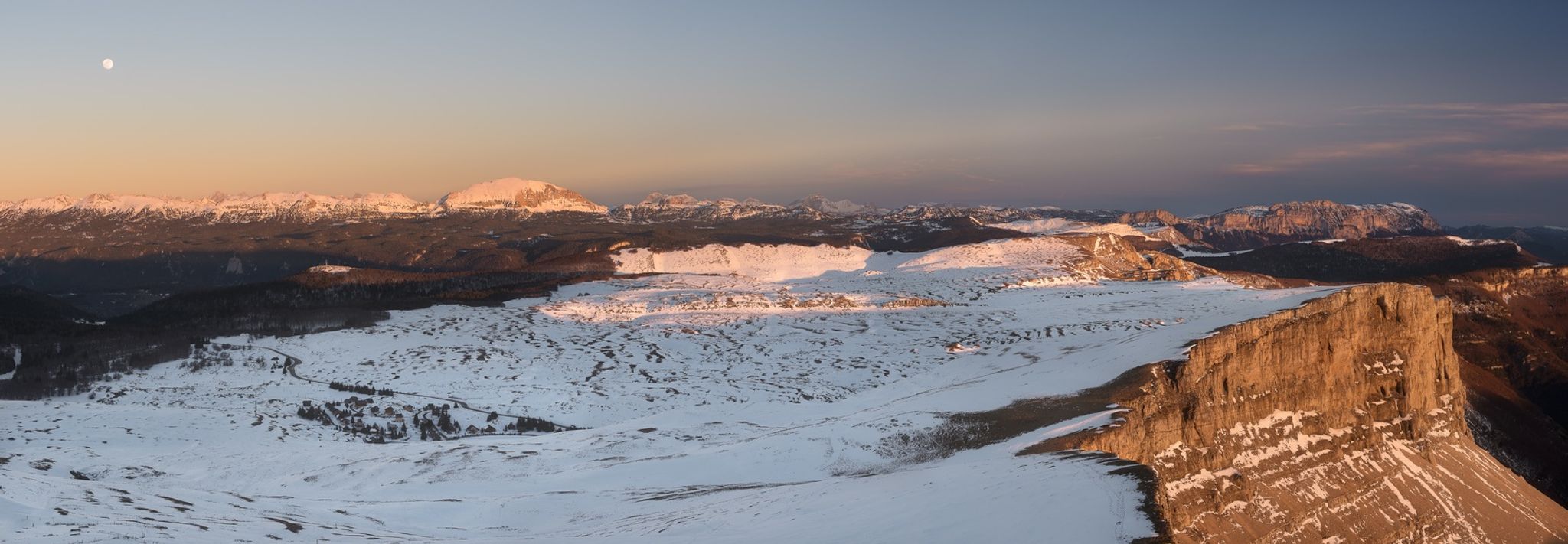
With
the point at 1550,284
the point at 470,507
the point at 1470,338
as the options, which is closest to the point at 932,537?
the point at 470,507

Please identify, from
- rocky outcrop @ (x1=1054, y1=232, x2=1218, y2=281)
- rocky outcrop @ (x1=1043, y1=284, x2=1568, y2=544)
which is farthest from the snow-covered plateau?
rocky outcrop @ (x1=1054, y1=232, x2=1218, y2=281)

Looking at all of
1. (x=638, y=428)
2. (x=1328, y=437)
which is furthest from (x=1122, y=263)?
(x=638, y=428)

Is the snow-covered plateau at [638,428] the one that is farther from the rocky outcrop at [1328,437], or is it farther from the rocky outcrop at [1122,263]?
the rocky outcrop at [1122,263]

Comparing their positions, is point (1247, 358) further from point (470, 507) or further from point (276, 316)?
point (276, 316)

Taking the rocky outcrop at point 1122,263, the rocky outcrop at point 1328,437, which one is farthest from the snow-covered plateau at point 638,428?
the rocky outcrop at point 1122,263

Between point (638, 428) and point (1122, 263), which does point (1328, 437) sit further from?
point (1122, 263)

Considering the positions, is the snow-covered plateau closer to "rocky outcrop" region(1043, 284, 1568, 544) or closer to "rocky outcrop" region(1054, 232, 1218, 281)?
"rocky outcrop" region(1043, 284, 1568, 544)
